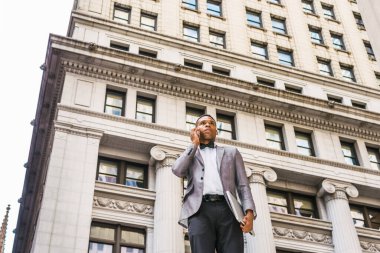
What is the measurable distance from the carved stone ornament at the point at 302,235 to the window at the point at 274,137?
4.85 meters

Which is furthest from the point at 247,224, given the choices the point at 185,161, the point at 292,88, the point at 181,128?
the point at 292,88

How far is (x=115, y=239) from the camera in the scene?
20766mm

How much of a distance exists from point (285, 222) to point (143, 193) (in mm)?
7008

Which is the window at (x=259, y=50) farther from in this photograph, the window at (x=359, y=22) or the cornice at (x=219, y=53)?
the window at (x=359, y=22)

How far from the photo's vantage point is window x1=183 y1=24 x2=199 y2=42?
103ft

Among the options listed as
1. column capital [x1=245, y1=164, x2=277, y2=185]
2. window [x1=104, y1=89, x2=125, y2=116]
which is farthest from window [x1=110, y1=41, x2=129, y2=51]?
column capital [x1=245, y1=164, x2=277, y2=185]

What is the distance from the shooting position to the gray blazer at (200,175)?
646 cm

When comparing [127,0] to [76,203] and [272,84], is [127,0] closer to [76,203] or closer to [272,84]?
[272,84]

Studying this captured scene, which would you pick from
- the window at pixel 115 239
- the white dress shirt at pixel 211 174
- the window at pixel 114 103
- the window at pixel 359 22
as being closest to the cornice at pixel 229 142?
the window at pixel 114 103

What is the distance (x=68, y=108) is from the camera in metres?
23.3

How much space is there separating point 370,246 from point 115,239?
41.8 ft

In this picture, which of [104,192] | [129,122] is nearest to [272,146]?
[129,122]

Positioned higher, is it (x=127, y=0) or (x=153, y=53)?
(x=127, y=0)

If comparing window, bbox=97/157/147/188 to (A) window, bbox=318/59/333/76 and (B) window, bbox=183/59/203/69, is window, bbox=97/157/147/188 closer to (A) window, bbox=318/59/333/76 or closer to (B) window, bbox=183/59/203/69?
(B) window, bbox=183/59/203/69
